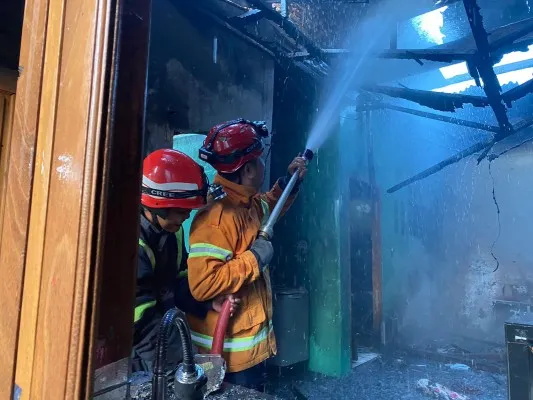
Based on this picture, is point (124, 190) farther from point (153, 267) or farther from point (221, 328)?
point (221, 328)

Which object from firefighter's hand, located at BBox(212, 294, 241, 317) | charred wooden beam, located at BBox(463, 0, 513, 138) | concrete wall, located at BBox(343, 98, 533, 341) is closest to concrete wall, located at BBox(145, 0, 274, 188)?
firefighter's hand, located at BBox(212, 294, 241, 317)

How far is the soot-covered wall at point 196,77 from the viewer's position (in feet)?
11.9

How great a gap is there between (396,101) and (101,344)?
829 cm

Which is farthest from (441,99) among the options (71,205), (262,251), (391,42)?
(71,205)

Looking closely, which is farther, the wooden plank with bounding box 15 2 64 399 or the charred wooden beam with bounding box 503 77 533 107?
the charred wooden beam with bounding box 503 77 533 107

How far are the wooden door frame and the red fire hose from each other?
1.75m

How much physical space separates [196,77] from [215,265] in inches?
90.7

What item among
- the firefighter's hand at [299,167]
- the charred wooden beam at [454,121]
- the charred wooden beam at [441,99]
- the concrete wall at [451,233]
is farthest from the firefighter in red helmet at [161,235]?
the concrete wall at [451,233]

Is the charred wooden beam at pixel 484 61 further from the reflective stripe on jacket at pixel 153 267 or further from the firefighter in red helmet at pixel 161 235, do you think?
the reflective stripe on jacket at pixel 153 267

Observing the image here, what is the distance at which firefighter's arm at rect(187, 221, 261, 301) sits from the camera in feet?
8.11

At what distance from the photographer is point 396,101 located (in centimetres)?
813

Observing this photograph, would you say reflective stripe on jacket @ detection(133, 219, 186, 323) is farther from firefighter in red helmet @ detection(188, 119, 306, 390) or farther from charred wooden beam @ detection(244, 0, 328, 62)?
charred wooden beam @ detection(244, 0, 328, 62)

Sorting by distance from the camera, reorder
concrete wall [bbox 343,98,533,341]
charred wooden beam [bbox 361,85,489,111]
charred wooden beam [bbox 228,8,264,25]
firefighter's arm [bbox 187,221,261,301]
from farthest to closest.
A: concrete wall [bbox 343,98,533,341]
charred wooden beam [bbox 361,85,489,111]
charred wooden beam [bbox 228,8,264,25]
firefighter's arm [bbox 187,221,261,301]

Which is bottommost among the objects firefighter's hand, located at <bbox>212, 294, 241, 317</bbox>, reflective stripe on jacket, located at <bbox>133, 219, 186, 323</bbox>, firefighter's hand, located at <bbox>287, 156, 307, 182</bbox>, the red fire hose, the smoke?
the red fire hose
